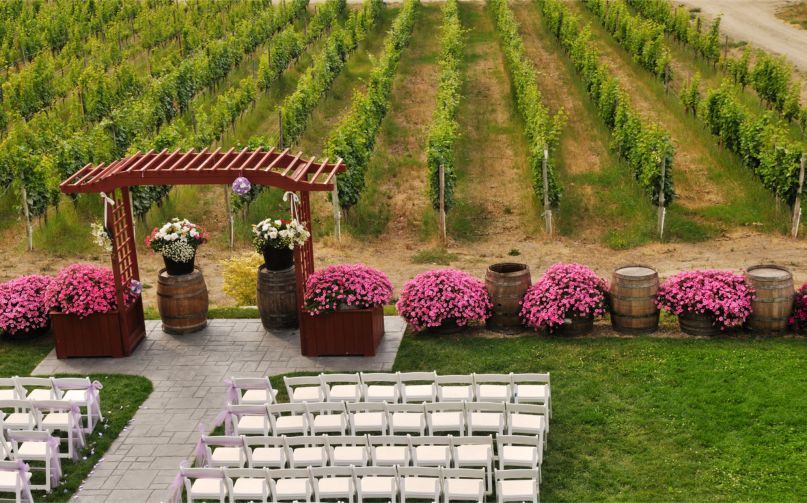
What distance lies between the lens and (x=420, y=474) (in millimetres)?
10883

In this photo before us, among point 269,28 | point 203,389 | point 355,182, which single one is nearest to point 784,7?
point 269,28

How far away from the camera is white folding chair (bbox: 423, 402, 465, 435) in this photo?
12.4 metres

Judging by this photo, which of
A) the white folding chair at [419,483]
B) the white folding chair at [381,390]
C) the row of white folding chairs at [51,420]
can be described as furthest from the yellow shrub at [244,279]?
the white folding chair at [419,483]

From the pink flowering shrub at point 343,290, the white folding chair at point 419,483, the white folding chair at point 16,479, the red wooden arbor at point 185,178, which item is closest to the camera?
the white folding chair at point 419,483

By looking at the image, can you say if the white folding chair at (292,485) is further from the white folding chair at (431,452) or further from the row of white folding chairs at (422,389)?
the row of white folding chairs at (422,389)

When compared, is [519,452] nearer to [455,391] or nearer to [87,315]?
[455,391]

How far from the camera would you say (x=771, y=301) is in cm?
1551

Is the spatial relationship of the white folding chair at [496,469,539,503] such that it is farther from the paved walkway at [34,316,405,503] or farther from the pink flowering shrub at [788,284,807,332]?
the pink flowering shrub at [788,284,807,332]

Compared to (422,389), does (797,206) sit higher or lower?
lower

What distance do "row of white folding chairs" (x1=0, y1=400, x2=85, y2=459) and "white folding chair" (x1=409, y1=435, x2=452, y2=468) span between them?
13.7 feet

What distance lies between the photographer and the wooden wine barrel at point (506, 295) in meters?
16.2

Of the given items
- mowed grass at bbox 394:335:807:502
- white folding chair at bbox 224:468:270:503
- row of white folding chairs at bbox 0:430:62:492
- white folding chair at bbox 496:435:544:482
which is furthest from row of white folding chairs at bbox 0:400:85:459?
white folding chair at bbox 496:435:544:482

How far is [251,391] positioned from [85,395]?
83.6 inches

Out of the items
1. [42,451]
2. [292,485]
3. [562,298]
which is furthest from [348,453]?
[562,298]
